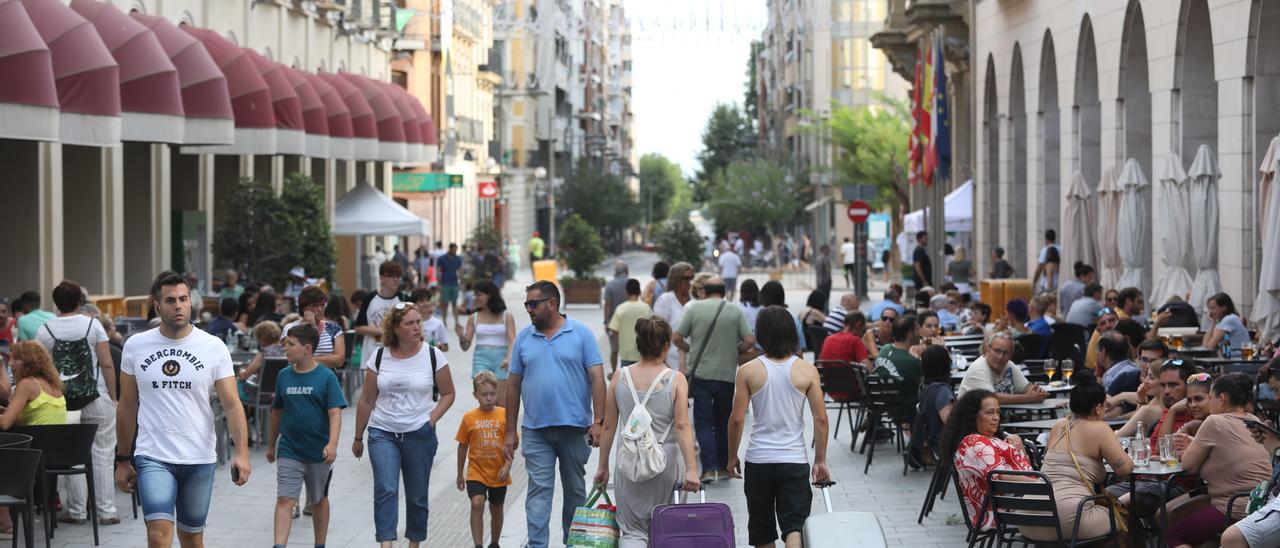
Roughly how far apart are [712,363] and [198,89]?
487 inches

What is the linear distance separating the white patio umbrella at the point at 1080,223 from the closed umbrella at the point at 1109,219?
4.09 ft

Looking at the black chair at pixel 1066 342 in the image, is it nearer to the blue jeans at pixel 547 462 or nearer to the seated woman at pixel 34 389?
the blue jeans at pixel 547 462

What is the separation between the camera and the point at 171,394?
9234 millimetres

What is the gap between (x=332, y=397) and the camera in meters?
10.9

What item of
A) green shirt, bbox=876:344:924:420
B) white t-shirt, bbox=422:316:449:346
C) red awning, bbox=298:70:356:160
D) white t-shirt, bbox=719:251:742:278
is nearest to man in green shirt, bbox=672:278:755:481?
green shirt, bbox=876:344:924:420

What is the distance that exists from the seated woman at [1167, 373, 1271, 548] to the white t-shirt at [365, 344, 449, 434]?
13.8 feet

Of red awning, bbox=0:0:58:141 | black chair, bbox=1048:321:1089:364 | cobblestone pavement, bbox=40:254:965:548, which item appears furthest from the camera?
black chair, bbox=1048:321:1089:364

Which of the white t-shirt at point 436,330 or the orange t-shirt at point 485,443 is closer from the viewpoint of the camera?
the orange t-shirt at point 485,443

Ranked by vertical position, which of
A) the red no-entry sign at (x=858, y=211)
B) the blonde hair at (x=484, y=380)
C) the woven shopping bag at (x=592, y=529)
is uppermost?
the red no-entry sign at (x=858, y=211)

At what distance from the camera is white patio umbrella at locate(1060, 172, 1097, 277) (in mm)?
26750

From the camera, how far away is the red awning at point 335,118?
3347 centimetres

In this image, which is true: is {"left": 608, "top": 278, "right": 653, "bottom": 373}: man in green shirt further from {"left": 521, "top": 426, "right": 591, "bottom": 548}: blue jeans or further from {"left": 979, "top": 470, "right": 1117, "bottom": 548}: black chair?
{"left": 979, "top": 470, "right": 1117, "bottom": 548}: black chair

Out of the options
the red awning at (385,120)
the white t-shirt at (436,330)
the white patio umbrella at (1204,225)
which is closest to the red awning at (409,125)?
the red awning at (385,120)

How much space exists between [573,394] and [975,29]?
28.6 metres
